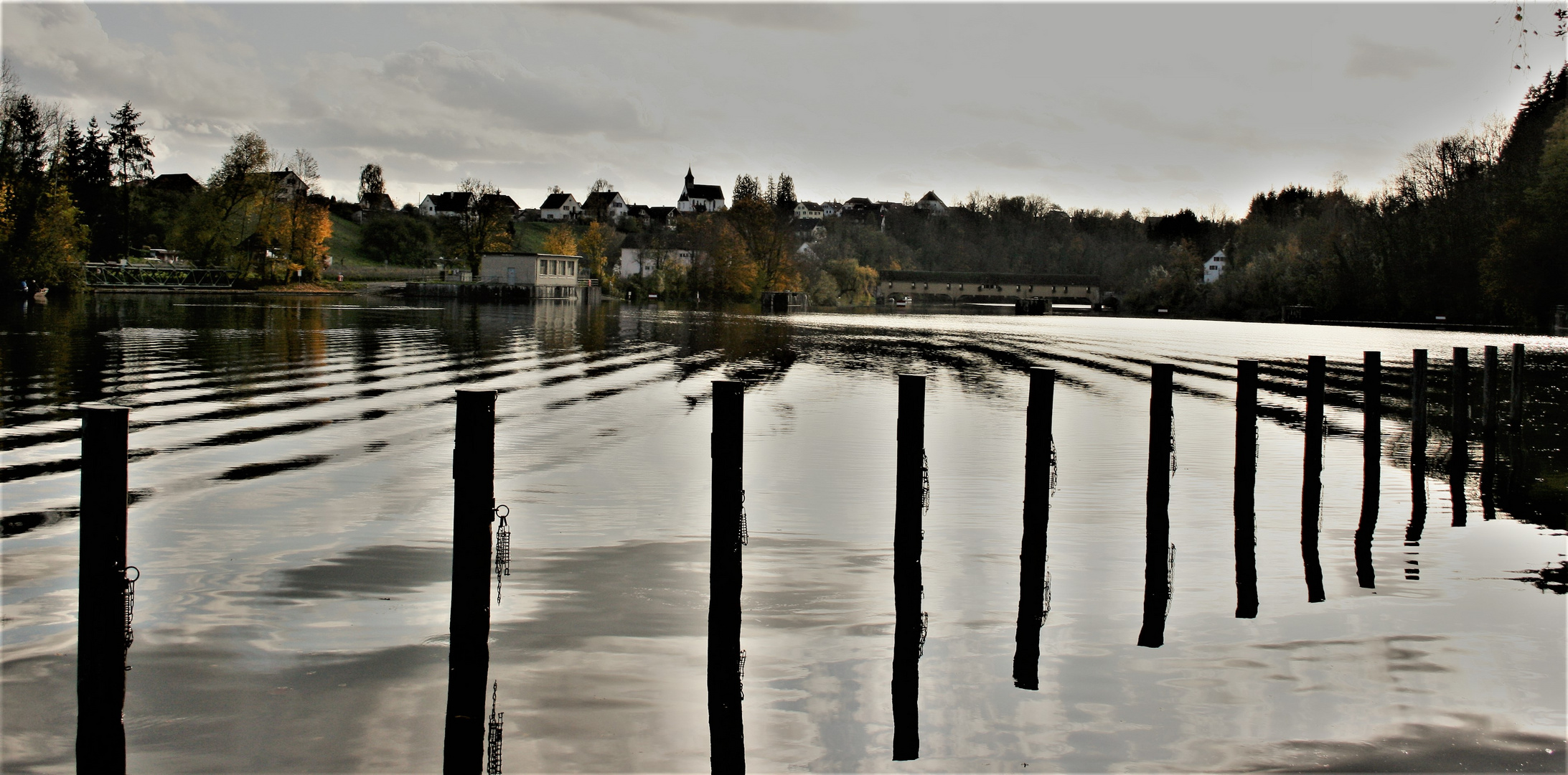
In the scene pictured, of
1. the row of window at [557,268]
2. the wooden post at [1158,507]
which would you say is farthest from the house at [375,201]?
the wooden post at [1158,507]

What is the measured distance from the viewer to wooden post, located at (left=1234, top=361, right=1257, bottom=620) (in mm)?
10516

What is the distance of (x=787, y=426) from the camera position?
20.7m

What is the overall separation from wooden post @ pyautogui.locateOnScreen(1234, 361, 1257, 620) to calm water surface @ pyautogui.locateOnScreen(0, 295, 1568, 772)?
27 cm

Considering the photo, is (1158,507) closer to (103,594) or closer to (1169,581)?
(1169,581)

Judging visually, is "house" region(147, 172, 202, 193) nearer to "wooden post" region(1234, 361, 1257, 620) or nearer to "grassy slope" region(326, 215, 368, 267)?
"grassy slope" region(326, 215, 368, 267)

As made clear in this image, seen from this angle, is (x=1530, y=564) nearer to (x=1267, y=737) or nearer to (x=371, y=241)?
(x=1267, y=737)

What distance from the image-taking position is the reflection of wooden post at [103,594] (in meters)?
5.59

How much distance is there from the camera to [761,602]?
9.14 meters

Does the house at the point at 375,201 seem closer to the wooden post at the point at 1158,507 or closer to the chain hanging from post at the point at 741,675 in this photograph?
the wooden post at the point at 1158,507

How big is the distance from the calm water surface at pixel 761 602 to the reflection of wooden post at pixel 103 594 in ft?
0.83

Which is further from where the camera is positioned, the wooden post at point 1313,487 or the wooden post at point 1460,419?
the wooden post at point 1460,419

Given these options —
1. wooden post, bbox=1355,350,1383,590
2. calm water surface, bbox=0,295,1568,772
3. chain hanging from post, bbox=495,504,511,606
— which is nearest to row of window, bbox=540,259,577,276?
calm water surface, bbox=0,295,1568,772

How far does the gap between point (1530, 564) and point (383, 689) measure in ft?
35.2

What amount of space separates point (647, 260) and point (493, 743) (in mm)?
157904
